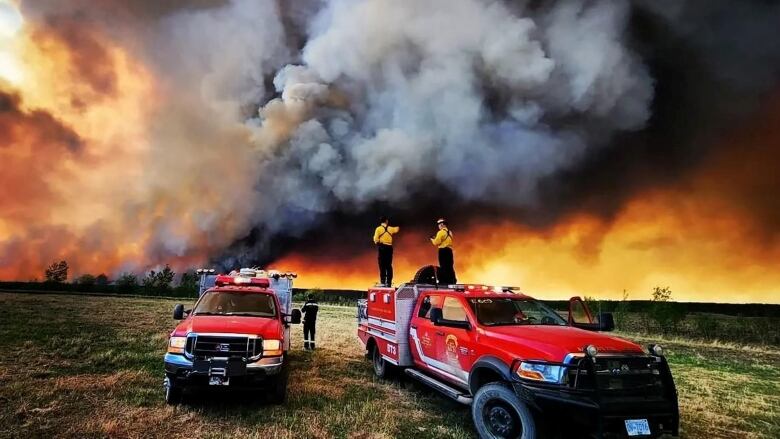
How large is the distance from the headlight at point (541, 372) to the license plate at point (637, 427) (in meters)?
0.84

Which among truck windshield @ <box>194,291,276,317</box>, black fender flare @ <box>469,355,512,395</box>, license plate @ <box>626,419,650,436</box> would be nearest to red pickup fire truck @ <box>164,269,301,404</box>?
truck windshield @ <box>194,291,276,317</box>

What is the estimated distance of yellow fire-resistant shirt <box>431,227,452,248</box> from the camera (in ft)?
39.4

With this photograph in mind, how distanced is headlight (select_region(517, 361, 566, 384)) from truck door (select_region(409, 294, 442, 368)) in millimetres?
2518

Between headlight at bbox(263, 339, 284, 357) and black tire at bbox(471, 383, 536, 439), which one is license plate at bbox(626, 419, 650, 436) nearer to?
black tire at bbox(471, 383, 536, 439)

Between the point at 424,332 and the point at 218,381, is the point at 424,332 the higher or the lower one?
the higher one

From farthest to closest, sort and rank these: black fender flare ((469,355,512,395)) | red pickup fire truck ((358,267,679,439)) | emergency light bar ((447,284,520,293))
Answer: emergency light bar ((447,284,520,293)) → black fender flare ((469,355,512,395)) → red pickup fire truck ((358,267,679,439))

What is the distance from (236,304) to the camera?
30.0ft

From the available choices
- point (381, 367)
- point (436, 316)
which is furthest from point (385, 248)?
point (436, 316)

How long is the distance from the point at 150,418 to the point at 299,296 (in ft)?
203

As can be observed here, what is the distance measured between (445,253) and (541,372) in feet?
22.6

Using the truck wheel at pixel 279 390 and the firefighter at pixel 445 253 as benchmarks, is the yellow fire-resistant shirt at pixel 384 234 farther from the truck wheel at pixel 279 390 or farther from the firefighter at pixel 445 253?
the truck wheel at pixel 279 390

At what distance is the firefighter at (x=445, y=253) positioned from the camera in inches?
473

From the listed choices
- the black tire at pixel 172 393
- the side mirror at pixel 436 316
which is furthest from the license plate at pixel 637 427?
the black tire at pixel 172 393

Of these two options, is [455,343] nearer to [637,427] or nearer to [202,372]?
[637,427]
